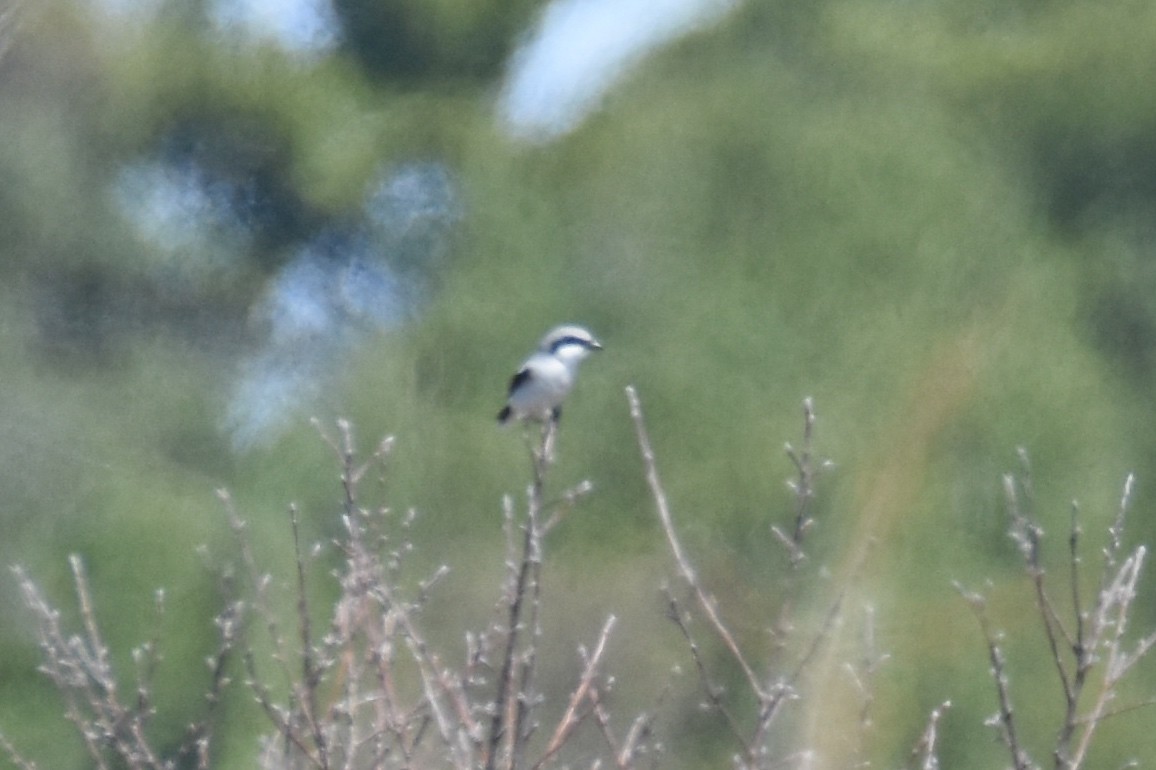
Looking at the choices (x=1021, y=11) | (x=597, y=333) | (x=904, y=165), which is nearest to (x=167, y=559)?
(x=597, y=333)

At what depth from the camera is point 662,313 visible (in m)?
4.01

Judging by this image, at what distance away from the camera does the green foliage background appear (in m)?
3.77

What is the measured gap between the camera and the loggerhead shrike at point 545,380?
2.82 m

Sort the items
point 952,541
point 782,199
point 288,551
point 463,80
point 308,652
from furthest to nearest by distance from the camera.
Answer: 1. point 463,80
2. point 782,199
3. point 288,551
4. point 952,541
5. point 308,652

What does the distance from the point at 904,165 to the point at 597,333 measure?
38.3 inches

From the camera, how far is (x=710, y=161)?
4.41 m

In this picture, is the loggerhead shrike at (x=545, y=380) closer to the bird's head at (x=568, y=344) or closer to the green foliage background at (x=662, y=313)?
the bird's head at (x=568, y=344)

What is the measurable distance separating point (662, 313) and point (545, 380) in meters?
1.22

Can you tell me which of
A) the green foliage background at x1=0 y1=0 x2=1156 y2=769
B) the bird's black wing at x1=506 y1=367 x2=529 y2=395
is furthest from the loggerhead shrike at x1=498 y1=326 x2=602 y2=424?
the green foliage background at x1=0 y1=0 x2=1156 y2=769

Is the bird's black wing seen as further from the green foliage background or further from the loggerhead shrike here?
the green foliage background

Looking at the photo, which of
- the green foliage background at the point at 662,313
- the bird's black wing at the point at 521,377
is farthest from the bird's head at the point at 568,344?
the green foliage background at the point at 662,313

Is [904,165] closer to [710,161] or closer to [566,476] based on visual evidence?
[710,161]

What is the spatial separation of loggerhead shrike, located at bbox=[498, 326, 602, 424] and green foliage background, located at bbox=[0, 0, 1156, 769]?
668 millimetres

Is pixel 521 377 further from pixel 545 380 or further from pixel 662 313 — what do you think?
pixel 662 313
